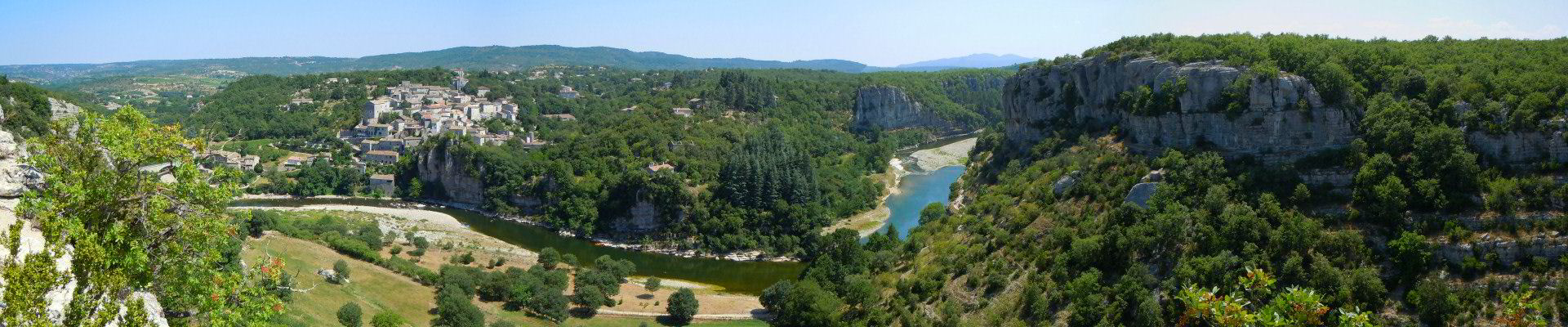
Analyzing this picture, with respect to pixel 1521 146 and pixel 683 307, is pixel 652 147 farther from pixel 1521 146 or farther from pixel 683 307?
pixel 1521 146

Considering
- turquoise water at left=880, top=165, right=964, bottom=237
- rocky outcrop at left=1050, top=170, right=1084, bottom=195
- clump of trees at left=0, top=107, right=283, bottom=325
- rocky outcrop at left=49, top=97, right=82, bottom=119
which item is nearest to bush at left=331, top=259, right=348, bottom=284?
clump of trees at left=0, top=107, right=283, bottom=325

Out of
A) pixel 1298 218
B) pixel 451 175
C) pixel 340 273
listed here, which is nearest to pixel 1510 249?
pixel 1298 218

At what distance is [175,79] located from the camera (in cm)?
16312

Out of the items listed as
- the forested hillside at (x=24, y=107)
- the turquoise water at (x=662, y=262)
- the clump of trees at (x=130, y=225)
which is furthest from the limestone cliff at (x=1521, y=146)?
A: the forested hillside at (x=24, y=107)

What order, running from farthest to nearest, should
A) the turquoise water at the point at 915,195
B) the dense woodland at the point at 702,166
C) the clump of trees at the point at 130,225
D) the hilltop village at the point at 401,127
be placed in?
the hilltop village at the point at 401,127, the turquoise water at the point at 915,195, the dense woodland at the point at 702,166, the clump of trees at the point at 130,225

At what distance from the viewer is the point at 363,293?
3127 cm

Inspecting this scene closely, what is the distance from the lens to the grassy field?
93.3 ft

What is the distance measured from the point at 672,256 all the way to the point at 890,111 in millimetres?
53578

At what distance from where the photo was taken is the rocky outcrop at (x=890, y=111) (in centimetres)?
9438

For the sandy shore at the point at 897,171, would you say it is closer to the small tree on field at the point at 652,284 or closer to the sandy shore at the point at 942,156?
the sandy shore at the point at 942,156

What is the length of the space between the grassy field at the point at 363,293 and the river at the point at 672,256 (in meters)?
9.44

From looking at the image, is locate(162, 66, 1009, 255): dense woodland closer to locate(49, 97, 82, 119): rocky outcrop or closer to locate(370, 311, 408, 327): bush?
locate(49, 97, 82, 119): rocky outcrop

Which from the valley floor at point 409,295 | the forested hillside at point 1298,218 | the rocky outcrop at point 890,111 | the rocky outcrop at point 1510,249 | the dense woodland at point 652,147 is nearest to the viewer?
the rocky outcrop at point 1510,249

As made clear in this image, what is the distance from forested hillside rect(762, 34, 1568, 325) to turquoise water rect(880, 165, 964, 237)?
64.6 feet
